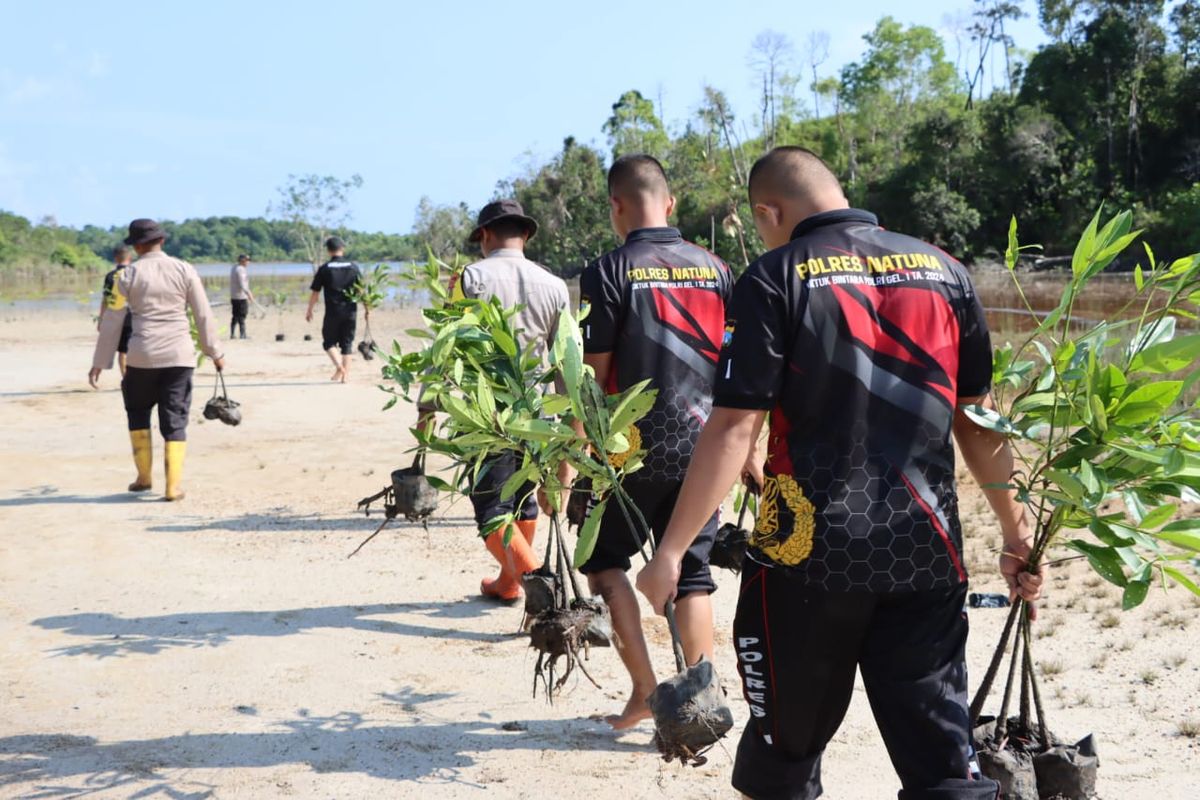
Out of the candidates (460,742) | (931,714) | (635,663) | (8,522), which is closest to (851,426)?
(931,714)

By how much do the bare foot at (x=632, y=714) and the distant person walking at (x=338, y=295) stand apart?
10697mm

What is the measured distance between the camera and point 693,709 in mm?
2918

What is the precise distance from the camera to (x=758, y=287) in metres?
2.75

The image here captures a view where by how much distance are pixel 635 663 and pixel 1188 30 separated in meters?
63.2

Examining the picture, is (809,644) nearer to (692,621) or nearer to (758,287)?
(758,287)

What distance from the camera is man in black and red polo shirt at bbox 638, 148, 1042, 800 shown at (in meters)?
2.73

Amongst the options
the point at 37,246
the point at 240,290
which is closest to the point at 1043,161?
the point at 240,290

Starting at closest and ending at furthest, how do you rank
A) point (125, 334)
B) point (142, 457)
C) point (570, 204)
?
point (142, 457)
point (125, 334)
point (570, 204)

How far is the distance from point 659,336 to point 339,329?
38.3 feet

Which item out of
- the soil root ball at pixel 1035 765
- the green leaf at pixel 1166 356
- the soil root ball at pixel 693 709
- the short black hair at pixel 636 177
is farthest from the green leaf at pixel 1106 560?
the short black hair at pixel 636 177

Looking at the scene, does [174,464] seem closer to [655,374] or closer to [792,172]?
[655,374]

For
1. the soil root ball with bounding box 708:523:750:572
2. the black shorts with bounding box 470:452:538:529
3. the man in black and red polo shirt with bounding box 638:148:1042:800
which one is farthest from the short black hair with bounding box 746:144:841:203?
the black shorts with bounding box 470:452:538:529

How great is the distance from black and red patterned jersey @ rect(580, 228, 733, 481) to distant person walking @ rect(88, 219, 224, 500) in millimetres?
5092

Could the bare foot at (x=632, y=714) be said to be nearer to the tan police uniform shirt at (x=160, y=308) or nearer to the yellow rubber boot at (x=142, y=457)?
the tan police uniform shirt at (x=160, y=308)
